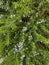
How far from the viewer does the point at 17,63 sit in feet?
3.52

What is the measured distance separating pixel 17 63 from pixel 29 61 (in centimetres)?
7

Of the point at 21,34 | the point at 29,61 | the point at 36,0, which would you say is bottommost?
the point at 29,61

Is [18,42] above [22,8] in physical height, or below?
below

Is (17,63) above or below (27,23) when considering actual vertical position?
below

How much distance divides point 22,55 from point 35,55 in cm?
8

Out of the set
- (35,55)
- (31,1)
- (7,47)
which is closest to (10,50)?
(7,47)

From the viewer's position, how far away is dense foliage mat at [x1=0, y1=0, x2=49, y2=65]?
1087 mm

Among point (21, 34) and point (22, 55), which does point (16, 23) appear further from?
point (22, 55)

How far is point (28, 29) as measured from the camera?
1128 mm

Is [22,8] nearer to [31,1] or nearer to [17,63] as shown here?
[31,1]

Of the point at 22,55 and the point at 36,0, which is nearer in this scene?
the point at 22,55

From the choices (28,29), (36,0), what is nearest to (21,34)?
(28,29)

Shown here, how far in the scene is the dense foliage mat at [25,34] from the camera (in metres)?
1.09

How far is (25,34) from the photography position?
110 cm
